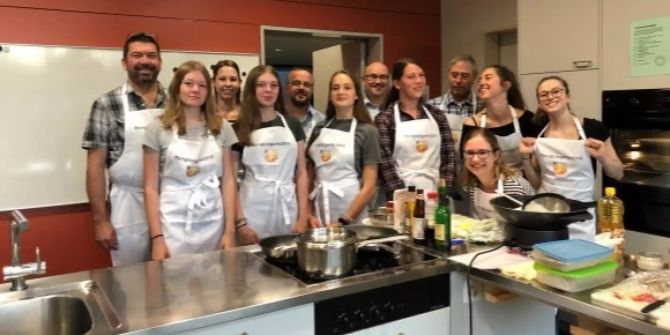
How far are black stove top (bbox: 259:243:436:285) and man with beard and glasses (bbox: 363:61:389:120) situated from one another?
1265 mm

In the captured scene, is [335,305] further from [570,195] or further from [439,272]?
[570,195]

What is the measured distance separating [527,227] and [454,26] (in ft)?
9.24

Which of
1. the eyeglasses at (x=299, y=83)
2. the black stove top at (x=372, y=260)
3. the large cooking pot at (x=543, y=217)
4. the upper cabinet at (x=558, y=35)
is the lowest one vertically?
the black stove top at (x=372, y=260)

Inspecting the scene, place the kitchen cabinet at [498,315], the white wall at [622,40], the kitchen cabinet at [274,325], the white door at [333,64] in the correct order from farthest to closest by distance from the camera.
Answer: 1. the white door at [333,64]
2. the white wall at [622,40]
3. the kitchen cabinet at [498,315]
4. the kitchen cabinet at [274,325]

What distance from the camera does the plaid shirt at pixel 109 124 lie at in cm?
214

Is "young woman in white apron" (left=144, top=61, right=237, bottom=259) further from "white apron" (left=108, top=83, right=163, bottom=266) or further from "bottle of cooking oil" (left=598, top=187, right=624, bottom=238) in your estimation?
"bottle of cooking oil" (left=598, top=187, right=624, bottom=238)

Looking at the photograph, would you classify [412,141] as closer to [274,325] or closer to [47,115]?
[274,325]

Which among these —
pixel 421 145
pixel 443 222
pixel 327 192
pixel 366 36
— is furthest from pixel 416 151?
pixel 366 36

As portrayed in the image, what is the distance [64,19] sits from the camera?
2861 millimetres

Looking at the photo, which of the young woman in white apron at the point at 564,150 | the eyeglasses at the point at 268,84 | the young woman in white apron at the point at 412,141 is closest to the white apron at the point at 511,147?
the young woman in white apron at the point at 564,150

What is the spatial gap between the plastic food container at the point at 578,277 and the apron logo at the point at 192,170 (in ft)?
3.80

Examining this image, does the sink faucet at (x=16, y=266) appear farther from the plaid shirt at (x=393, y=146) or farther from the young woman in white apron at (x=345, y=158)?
the plaid shirt at (x=393, y=146)

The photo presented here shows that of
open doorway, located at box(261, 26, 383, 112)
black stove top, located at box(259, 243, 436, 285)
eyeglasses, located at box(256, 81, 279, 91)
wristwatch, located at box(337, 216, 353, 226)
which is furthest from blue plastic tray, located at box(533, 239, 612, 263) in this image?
open doorway, located at box(261, 26, 383, 112)

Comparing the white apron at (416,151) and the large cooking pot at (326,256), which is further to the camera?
the white apron at (416,151)
